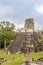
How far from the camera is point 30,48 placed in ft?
148

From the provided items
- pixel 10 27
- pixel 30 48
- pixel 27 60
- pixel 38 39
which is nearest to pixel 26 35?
pixel 38 39

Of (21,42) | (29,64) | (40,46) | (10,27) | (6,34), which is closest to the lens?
(29,64)

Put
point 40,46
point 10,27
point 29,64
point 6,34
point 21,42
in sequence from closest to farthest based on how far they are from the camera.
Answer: point 29,64 → point 40,46 → point 21,42 → point 6,34 → point 10,27

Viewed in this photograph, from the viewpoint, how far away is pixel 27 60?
23125mm

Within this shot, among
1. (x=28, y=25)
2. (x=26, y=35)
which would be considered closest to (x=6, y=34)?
(x=28, y=25)

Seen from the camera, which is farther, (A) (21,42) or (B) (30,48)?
(A) (21,42)

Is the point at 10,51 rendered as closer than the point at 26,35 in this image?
Yes

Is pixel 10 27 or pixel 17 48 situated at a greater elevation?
pixel 10 27

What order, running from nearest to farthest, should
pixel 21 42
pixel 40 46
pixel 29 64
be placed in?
pixel 29 64
pixel 40 46
pixel 21 42

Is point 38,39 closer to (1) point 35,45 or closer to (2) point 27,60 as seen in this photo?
(1) point 35,45

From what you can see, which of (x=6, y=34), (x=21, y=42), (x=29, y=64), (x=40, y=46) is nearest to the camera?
(x=29, y=64)

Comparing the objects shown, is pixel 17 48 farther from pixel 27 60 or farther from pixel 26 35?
pixel 27 60

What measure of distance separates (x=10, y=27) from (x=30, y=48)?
27.4 meters

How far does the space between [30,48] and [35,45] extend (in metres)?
2.10
